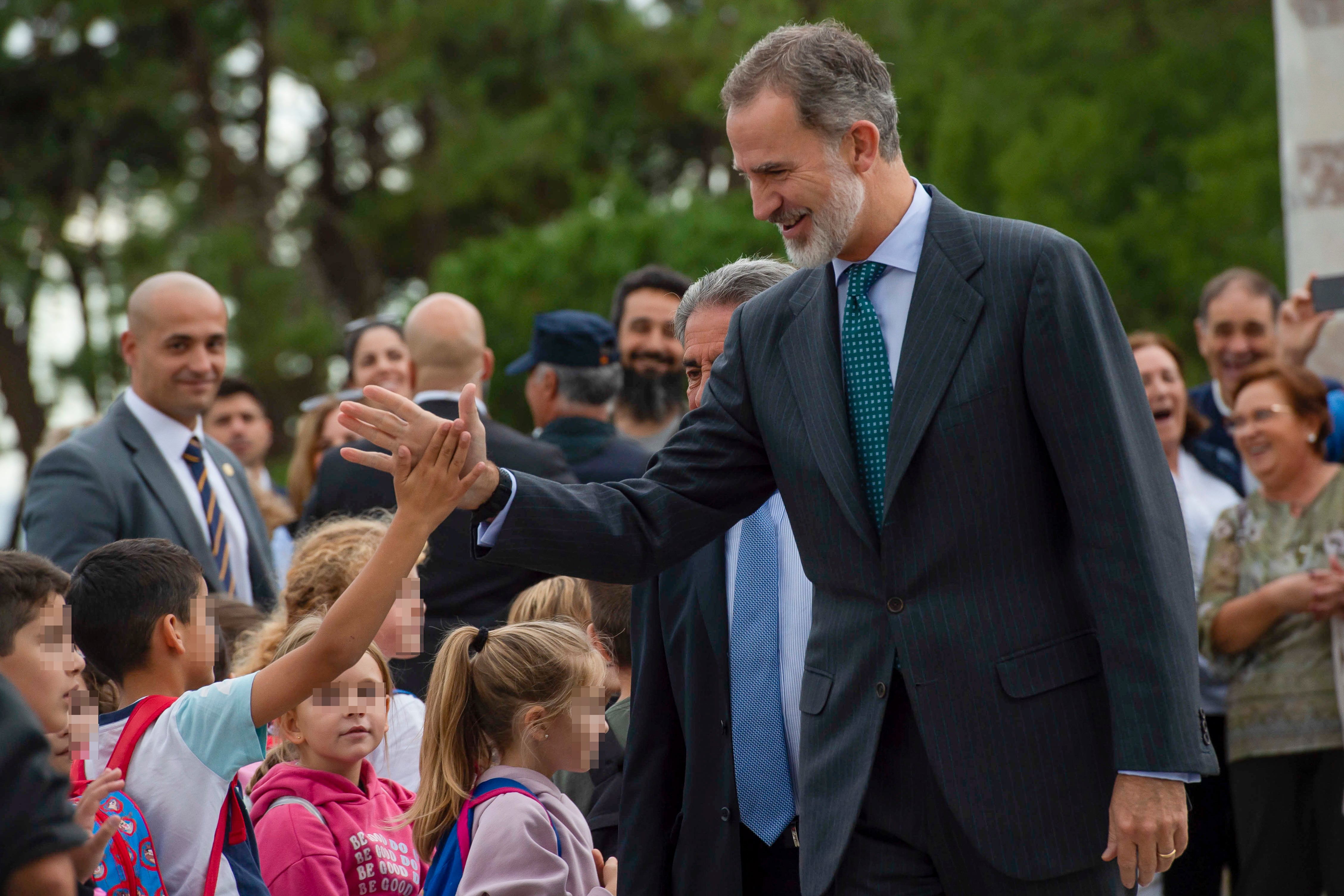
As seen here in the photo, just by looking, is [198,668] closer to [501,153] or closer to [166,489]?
[166,489]

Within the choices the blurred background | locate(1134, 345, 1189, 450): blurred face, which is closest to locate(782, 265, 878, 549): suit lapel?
locate(1134, 345, 1189, 450): blurred face

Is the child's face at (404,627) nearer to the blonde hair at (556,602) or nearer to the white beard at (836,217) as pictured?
the blonde hair at (556,602)

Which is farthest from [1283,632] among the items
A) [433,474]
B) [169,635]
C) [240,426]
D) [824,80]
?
[240,426]

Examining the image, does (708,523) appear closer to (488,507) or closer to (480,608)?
(488,507)

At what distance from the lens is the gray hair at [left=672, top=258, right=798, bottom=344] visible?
11.3 feet

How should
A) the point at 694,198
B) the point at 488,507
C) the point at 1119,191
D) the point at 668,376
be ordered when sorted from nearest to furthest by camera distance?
the point at 488,507 < the point at 668,376 < the point at 1119,191 < the point at 694,198

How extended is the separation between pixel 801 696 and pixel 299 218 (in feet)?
51.8

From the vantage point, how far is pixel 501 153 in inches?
672

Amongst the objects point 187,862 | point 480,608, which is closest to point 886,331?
point 187,862

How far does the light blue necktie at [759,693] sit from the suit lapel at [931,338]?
0.54m

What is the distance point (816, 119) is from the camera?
274 cm

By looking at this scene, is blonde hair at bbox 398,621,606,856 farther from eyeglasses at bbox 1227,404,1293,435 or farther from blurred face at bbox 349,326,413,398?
blurred face at bbox 349,326,413,398

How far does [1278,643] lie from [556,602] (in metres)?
2.44

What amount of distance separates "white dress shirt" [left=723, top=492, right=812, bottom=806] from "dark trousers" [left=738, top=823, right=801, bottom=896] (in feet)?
0.42
